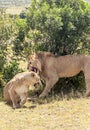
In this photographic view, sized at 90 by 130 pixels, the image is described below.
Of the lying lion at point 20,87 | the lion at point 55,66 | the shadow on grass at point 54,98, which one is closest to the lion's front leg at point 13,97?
the lying lion at point 20,87

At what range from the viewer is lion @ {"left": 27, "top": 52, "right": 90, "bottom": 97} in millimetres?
12055

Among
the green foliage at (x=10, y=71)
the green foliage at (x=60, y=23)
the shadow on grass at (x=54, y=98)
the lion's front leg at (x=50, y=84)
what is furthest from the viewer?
the green foliage at (x=10, y=71)

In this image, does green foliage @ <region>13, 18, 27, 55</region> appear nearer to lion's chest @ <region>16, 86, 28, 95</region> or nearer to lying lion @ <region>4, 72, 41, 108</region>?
lying lion @ <region>4, 72, 41, 108</region>

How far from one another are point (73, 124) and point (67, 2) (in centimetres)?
612

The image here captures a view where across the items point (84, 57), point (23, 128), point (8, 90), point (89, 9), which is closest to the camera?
point (23, 128)

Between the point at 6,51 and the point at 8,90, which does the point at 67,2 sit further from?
the point at 8,90

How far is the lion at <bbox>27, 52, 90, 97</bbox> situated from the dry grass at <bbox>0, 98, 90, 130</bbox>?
115 cm

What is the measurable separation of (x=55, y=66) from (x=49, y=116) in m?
3.13

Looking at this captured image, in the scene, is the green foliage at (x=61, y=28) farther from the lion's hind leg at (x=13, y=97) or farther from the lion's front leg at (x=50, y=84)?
the lion's hind leg at (x=13, y=97)

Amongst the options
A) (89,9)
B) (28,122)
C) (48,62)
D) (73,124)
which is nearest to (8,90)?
(48,62)

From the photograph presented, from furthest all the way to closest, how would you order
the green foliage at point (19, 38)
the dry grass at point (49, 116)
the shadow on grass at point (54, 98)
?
the green foliage at point (19, 38), the shadow on grass at point (54, 98), the dry grass at point (49, 116)

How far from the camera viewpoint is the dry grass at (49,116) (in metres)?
8.44

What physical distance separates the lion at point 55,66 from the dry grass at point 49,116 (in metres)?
1.15

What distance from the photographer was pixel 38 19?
1248 centimetres
